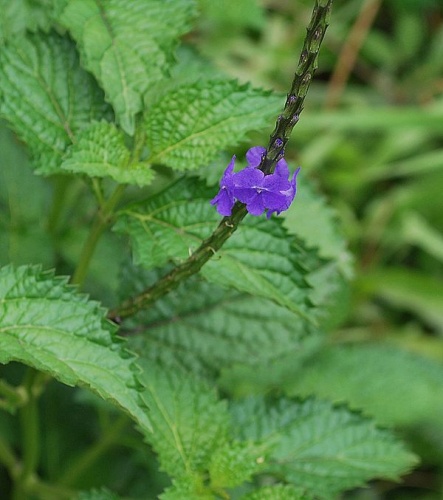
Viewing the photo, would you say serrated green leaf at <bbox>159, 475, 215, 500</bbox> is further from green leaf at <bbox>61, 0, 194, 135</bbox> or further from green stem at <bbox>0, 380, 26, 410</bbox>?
green leaf at <bbox>61, 0, 194, 135</bbox>

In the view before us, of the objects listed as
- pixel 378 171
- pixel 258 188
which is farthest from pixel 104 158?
pixel 378 171

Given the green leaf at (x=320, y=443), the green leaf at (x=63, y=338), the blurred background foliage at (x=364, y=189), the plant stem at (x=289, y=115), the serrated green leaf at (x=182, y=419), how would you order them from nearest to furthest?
the plant stem at (x=289, y=115) < the green leaf at (x=63, y=338) < the serrated green leaf at (x=182, y=419) < the green leaf at (x=320, y=443) < the blurred background foliage at (x=364, y=189)

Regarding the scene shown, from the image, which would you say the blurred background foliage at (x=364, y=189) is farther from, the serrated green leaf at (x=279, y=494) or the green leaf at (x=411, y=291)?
the serrated green leaf at (x=279, y=494)

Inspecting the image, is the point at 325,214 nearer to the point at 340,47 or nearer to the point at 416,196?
the point at 416,196

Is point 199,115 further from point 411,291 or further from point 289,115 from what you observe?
point 411,291

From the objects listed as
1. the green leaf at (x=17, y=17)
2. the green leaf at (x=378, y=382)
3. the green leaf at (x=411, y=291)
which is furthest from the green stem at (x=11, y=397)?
the green leaf at (x=411, y=291)

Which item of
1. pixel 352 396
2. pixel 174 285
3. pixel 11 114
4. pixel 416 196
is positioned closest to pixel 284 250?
pixel 174 285

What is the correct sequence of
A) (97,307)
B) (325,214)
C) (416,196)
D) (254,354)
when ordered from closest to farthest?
(97,307) < (254,354) < (325,214) < (416,196)
